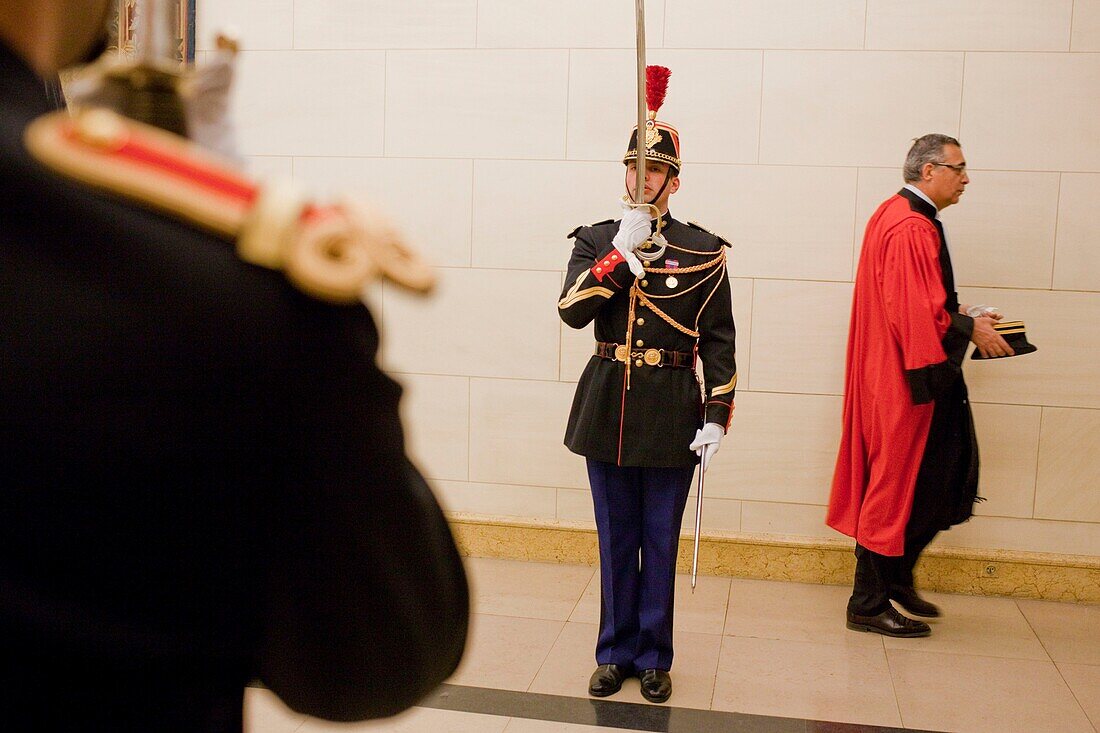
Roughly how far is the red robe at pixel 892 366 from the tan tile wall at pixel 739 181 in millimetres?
375

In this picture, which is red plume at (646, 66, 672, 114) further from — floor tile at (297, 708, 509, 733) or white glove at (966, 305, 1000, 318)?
floor tile at (297, 708, 509, 733)

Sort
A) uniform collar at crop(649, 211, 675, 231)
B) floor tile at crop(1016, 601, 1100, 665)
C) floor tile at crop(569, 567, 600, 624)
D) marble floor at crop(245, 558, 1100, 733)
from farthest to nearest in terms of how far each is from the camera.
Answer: floor tile at crop(569, 567, 600, 624) → floor tile at crop(1016, 601, 1100, 665) → uniform collar at crop(649, 211, 675, 231) → marble floor at crop(245, 558, 1100, 733)

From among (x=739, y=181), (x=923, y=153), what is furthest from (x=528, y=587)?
(x=923, y=153)

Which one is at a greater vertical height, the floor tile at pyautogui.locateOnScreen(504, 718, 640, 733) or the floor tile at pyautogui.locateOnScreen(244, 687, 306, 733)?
the floor tile at pyautogui.locateOnScreen(504, 718, 640, 733)

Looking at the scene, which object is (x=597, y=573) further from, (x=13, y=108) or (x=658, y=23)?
(x=13, y=108)

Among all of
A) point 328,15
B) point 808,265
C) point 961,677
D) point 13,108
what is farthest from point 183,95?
point 328,15

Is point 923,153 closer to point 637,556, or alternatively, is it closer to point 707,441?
point 707,441

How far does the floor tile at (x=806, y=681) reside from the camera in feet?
9.95

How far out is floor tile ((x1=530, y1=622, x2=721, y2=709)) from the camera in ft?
10.3

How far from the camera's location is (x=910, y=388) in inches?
142

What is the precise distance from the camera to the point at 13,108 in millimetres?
527

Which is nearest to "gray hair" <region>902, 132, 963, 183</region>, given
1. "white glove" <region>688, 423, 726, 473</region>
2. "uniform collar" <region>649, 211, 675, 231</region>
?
"uniform collar" <region>649, 211, 675, 231</region>

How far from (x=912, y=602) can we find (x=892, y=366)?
859 mm

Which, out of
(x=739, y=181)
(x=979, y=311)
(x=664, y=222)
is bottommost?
Answer: (x=979, y=311)
